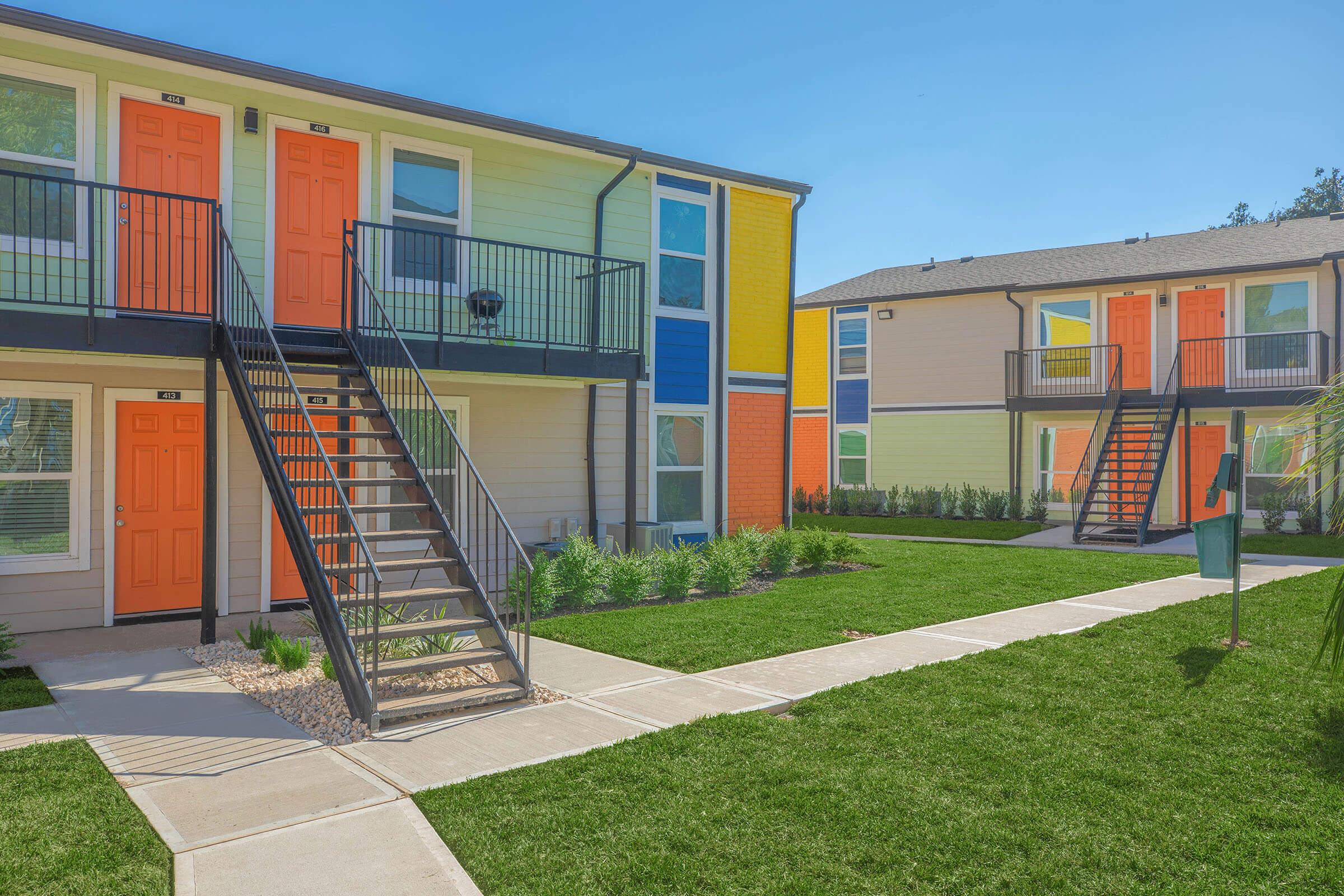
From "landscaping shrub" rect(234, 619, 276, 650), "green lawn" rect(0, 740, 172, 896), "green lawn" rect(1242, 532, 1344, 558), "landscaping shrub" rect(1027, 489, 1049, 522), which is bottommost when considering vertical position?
"green lawn" rect(0, 740, 172, 896)

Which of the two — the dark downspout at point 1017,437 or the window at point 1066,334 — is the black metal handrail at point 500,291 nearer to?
the dark downspout at point 1017,437

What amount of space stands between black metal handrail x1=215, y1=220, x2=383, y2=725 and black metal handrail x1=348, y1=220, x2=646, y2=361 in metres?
1.33

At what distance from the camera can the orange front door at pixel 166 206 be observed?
8.88 meters

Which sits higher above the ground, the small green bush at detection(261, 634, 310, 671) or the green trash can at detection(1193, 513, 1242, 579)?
the green trash can at detection(1193, 513, 1242, 579)

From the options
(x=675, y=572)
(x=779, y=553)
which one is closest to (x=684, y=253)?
(x=779, y=553)

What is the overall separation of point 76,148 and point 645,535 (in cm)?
746

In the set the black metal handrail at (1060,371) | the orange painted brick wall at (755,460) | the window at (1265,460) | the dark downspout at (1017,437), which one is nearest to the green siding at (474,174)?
the orange painted brick wall at (755,460)

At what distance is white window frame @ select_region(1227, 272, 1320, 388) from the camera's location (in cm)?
1823

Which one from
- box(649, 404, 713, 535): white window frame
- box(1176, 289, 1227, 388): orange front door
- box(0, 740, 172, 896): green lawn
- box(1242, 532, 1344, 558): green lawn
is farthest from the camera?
box(1176, 289, 1227, 388): orange front door

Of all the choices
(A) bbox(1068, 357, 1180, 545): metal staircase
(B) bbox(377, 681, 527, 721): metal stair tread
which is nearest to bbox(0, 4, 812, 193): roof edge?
A: (B) bbox(377, 681, 527, 721): metal stair tread

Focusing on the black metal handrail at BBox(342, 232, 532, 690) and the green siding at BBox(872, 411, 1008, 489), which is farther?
the green siding at BBox(872, 411, 1008, 489)

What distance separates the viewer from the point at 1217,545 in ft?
25.9

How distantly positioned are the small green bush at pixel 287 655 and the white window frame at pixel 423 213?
4.35 m

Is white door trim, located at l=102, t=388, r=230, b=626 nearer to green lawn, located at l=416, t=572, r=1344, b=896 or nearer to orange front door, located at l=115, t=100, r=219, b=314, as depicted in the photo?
orange front door, located at l=115, t=100, r=219, b=314
